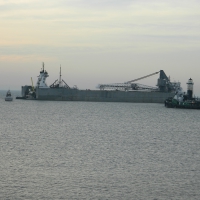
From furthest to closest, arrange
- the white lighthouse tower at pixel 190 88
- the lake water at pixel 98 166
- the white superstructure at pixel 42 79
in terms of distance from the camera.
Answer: the white superstructure at pixel 42 79
the white lighthouse tower at pixel 190 88
the lake water at pixel 98 166

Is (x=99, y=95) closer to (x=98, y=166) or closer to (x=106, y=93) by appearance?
(x=106, y=93)

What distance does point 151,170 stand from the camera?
111 ft

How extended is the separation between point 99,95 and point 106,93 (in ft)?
8.12

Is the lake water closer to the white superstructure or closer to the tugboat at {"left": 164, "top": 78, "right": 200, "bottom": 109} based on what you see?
the tugboat at {"left": 164, "top": 78, "right": 200, "bottom": 109}

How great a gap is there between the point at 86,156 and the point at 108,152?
2954 mm

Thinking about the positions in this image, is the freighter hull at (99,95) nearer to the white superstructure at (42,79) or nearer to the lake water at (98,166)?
the white superstructure at (42,79)

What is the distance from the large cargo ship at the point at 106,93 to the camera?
15675 cm

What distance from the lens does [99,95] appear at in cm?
16225

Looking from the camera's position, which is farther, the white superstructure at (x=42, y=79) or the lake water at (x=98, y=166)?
the white superstructure at (x=42, y=79)

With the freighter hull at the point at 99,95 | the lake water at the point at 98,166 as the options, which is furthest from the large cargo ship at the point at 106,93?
the lake water at the point at 98,166

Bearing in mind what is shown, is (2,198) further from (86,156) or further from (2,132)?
(2,132)

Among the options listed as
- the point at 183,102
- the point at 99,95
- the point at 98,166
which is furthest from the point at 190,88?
the point at 98,166

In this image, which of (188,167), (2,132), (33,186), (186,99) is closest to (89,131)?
(2,132)

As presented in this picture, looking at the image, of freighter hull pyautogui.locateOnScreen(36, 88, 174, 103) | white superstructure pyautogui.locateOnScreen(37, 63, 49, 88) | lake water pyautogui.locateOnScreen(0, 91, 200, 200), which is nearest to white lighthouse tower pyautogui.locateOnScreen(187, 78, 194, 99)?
freighter hull pyautogui.locateOnScreen(36, 88, 174, 103)
